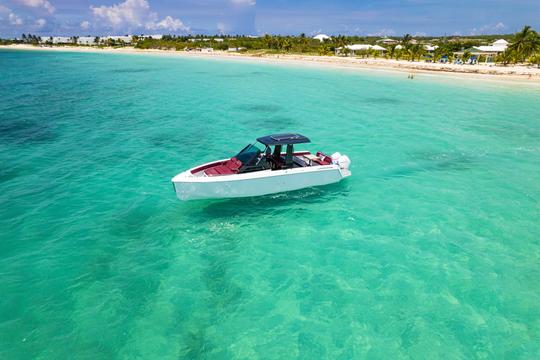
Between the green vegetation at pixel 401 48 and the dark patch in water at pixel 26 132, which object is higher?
the green vegetation at pixel 401 48

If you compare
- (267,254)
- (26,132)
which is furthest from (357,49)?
(267,254)

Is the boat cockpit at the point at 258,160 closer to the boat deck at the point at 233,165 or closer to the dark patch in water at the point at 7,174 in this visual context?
the boat deck at the point at 233,165

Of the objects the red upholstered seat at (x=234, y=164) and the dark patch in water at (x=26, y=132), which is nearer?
the red upholstered seat at (x=234, y=164)

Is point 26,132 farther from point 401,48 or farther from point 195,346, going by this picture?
point 401,48

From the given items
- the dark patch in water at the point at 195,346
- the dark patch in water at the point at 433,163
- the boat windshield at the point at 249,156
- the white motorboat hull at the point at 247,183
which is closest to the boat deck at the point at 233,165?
the boat windshield at the point at 249,156

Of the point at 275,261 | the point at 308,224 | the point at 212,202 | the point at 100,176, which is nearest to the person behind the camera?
the point at 275,261

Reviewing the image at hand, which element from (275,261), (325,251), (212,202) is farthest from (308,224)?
(212,202)

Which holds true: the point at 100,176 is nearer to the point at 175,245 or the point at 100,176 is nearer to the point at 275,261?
the point at 175,245
